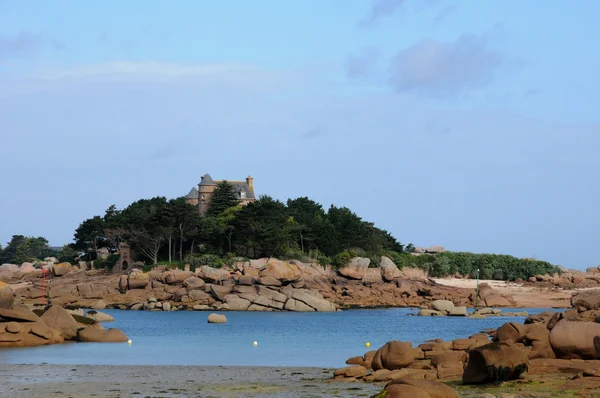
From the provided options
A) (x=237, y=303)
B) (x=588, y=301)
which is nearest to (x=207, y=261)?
(x=237, y=303)

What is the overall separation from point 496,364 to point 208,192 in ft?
291

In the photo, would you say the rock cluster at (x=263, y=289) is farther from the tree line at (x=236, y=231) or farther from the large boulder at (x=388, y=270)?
the tree line at (x=236, y=231)

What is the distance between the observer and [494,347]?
24.5 metres

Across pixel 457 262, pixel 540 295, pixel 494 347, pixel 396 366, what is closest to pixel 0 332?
pixel 396 366

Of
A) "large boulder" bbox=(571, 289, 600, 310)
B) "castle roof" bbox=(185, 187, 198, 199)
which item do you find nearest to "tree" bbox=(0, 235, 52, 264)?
"castle roof" bbox=(185, 187, 198, 199)

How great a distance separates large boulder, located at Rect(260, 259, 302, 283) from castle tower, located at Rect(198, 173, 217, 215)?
27046mm

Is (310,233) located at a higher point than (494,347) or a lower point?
higher

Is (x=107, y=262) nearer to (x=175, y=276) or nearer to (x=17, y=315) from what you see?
(x=175, y=276)

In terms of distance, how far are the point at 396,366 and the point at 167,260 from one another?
73.2m

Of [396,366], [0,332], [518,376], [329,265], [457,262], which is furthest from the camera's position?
[457,262]

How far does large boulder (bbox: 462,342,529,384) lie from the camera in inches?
951

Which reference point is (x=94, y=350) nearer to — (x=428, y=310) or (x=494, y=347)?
(x=494, y=347)

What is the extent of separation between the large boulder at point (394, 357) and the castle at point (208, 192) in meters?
80.1

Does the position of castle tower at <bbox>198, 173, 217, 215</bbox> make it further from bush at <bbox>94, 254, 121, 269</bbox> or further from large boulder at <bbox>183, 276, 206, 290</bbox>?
large boulder at <bbox>183, 276, 206, 290</bbox>
